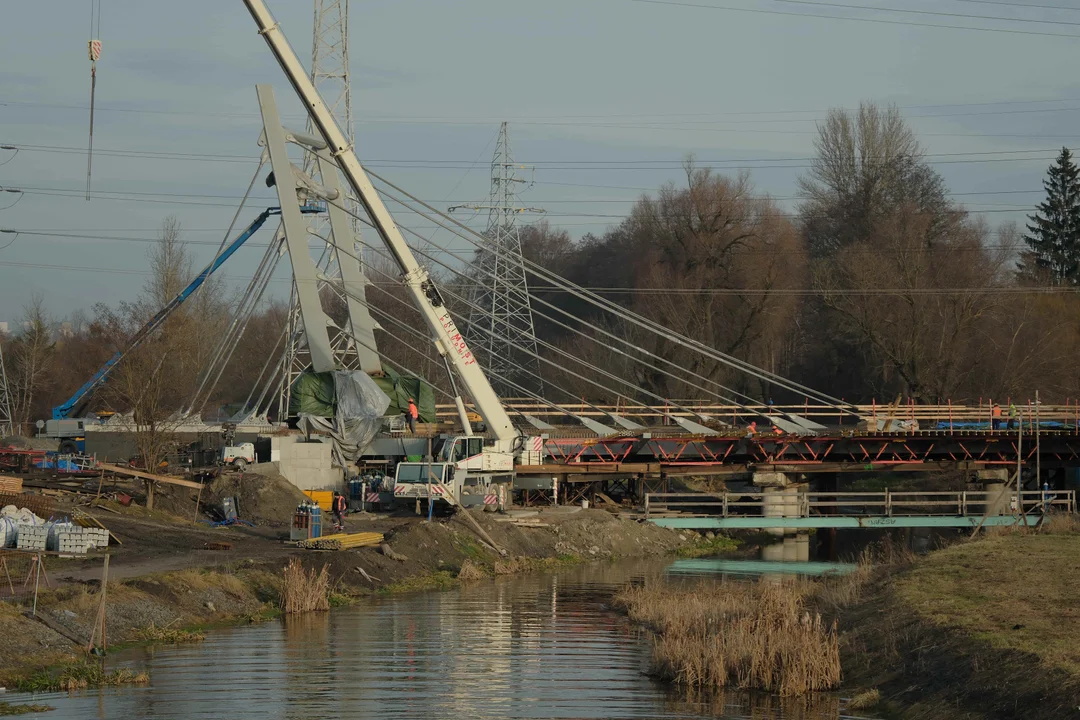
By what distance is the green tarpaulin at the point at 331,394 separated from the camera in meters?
49.2

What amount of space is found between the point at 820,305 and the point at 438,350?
45.8 meters

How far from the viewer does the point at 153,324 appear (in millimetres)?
55500

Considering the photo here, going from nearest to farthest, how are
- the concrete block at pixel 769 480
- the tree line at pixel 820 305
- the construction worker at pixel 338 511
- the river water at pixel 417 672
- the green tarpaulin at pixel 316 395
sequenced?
the river water at pixel 417 672, the construction worker at pixel 338 511, the green tarpaulin at pixel 316 395, the concrete block at pixel 769 480, the tree line at pixel 820 305

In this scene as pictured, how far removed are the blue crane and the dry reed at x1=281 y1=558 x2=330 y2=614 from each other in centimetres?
2624

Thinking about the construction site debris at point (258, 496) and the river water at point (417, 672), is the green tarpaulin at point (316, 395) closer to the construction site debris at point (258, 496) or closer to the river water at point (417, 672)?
the construction site debris at point (258, 496)

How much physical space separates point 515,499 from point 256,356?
6005cm

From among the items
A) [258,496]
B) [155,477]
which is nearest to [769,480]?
[258,496]

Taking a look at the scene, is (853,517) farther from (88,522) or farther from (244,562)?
(88,522)

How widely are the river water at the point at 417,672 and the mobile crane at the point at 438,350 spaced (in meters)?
12.8

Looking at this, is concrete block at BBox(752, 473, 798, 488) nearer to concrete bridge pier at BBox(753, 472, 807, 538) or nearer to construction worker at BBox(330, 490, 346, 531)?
concrete bridge pier at BBox(753, 472, 807, 538)

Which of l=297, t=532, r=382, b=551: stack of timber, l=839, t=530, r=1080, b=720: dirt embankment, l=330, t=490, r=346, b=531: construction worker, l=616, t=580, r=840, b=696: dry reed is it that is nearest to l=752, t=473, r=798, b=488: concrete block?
l=330, t=490, r=346, b=531: construction worker

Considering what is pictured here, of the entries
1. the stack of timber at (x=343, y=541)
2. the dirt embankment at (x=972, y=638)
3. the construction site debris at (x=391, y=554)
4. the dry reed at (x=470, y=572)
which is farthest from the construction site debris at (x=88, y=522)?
the dirt embankment at (x=972, y=638)

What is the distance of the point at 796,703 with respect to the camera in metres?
18.7

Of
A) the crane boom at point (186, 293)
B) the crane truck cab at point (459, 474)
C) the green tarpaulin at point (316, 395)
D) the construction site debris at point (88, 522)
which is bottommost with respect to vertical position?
the construction site debris at point (88, 522)
